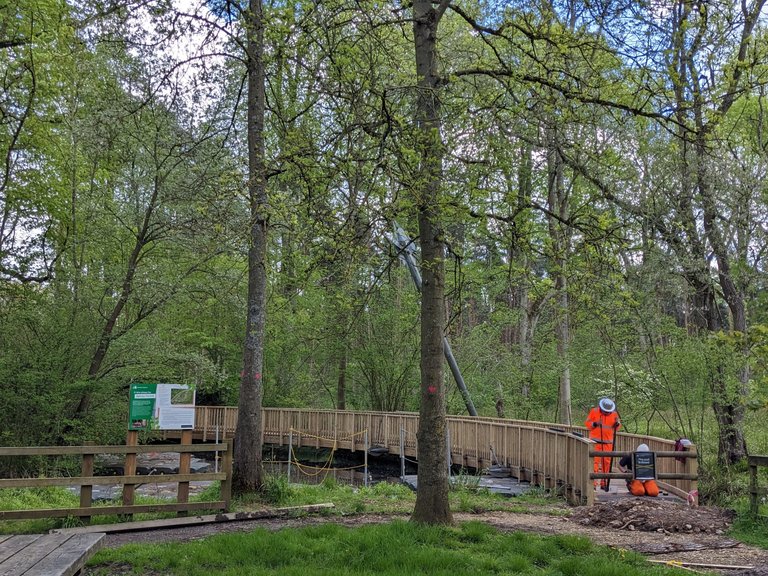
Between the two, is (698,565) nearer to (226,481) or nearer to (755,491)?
(755,491)

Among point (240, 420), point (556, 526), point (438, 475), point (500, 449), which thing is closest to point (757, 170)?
point (500, 449)

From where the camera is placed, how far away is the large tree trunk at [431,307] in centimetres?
705

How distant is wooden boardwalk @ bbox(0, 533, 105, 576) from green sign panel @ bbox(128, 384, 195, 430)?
3711 mm

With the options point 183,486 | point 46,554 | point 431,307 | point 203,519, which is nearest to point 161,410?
point 183,486

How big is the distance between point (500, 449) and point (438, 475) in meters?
9.84

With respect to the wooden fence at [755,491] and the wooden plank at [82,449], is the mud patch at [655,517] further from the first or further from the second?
the wooden plank at [82,449]

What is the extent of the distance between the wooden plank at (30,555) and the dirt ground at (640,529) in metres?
1.09

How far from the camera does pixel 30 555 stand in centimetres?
409

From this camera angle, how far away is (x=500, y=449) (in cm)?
1669

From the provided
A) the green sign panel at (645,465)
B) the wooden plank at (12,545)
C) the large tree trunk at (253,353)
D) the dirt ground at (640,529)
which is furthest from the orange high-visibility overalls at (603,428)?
the wooden plank at (12,545)

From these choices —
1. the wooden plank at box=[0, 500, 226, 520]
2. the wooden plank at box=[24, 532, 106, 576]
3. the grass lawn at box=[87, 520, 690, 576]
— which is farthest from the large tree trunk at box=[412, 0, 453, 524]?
the wooden plank at box=[24, 532, 106, 576]

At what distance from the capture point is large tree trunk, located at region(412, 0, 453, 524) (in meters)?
7.05

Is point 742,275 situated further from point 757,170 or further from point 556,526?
point 556,526

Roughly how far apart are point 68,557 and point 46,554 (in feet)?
0.76
